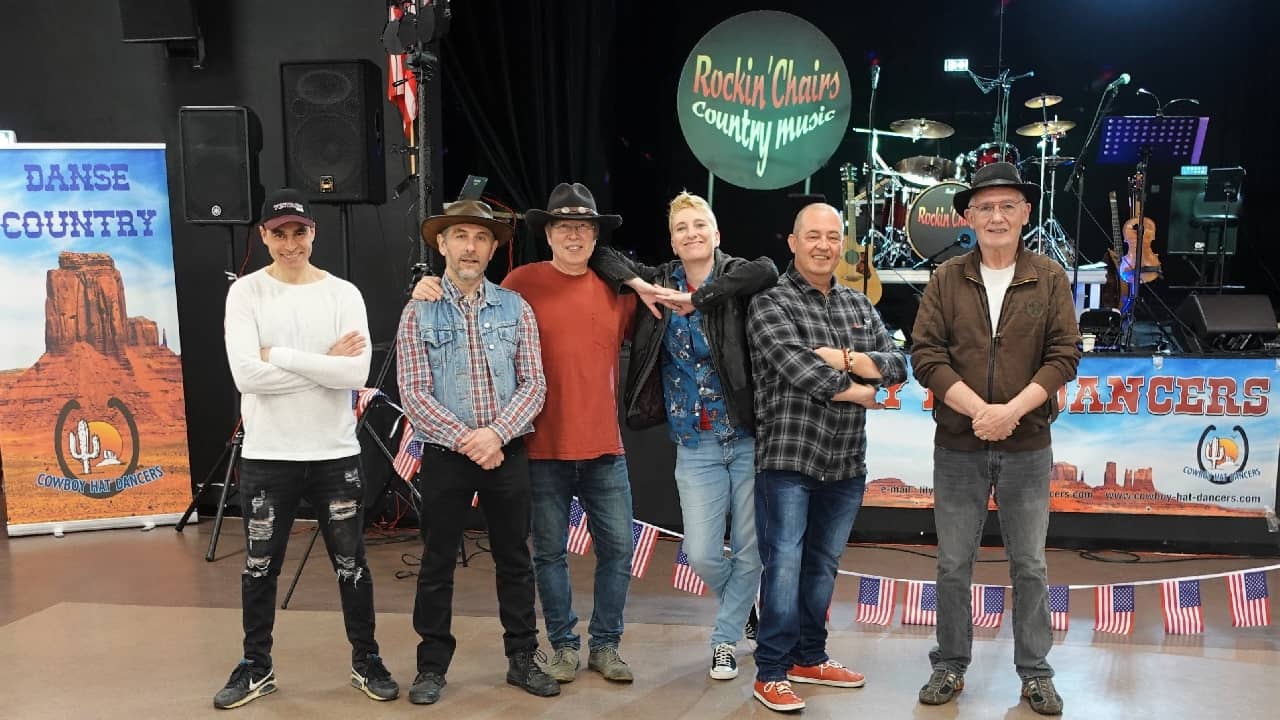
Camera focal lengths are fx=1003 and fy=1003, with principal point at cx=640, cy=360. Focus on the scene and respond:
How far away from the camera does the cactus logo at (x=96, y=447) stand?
543 centimetres

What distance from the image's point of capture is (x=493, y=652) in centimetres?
360

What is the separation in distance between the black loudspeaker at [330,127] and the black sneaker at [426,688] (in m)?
2.56

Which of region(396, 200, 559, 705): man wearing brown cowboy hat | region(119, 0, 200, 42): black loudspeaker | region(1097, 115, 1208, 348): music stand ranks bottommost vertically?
region(396, 200, 559, 705): man wearing brown cowboy hat

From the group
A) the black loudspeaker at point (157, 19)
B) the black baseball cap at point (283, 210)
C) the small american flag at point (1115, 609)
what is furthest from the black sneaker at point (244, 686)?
the black loudspeaker at point (157, 19)

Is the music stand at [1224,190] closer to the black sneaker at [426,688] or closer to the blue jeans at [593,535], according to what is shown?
the blue jeans at [593,535]

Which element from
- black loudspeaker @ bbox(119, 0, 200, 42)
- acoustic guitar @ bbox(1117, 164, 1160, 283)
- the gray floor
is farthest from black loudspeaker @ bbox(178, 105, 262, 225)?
acoustic guitar @ bbox(1117, 164, 1160, 283)

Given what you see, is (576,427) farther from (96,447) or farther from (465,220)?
(96,447)

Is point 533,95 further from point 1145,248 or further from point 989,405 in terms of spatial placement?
point 1145,248

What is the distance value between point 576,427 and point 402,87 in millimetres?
2922

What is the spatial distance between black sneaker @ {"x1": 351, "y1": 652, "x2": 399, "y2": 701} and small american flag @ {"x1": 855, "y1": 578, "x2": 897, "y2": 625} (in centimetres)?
182

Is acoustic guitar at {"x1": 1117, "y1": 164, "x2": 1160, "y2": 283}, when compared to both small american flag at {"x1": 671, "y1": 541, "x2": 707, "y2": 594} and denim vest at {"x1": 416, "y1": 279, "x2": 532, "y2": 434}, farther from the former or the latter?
denim vest at {"x1": 416, "y1": 279, "x2": 532, "y2": 434}

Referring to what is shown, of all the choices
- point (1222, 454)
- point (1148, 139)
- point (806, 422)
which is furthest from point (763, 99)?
point (806, 422)

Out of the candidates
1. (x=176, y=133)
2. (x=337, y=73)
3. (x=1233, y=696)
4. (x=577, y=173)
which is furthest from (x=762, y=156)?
(x=1233, y=696)

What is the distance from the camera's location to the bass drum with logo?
8.16 meters
